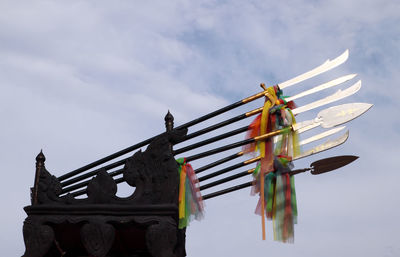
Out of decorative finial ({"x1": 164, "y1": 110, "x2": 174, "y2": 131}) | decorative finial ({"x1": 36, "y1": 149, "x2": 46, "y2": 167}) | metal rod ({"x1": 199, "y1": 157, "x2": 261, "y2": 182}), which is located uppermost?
decorative finial ({"x1": 164, "y1": 110, "x2": 174, "y2": 131})

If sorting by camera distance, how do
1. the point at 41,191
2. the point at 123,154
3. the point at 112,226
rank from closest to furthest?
the point at 112,226
the point at 41,191
the point at 123,154

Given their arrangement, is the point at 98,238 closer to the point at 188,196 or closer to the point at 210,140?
the point at 188,196

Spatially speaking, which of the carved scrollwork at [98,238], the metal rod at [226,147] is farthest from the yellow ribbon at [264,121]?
the carved scrollwork at [98,238]

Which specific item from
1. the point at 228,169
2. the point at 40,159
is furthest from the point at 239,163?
the point at 40,159

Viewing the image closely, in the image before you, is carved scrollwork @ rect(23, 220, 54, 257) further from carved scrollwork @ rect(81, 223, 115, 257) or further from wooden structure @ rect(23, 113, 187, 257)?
carved scrollwork @ rect(81, 223, 115, 257)

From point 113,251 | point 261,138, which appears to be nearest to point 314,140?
point 261,138

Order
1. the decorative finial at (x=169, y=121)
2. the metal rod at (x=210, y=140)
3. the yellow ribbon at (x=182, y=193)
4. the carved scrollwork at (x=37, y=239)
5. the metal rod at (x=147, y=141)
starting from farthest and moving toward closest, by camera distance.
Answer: the decorative finial at (x=169, y=121) < the metal rod at (x=147, y=141) < the metal rod at (x=210, y=140) < the yellow ribbon at (x=182, y=193) < the carved scrollwork at (x=37, y=239)

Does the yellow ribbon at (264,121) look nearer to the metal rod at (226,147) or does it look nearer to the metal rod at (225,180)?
the metal rod at (226,147)

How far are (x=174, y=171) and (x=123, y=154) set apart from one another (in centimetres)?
138

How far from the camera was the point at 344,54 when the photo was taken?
332 inches

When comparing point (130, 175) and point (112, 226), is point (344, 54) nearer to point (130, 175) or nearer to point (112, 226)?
point (130, 175)

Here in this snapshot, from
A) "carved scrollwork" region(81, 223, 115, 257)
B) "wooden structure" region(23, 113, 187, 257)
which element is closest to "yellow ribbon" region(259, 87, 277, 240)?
"wooden structure" region(23, 113, 187, 257)

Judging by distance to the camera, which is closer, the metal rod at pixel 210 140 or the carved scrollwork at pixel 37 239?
the carved scrollwork at pixel 37 239

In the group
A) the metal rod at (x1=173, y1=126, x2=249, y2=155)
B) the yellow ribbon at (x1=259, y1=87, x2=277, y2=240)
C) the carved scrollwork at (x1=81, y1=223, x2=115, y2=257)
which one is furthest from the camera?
the metal rod at (x1=173, y1=126, x2=249, y2=155)
